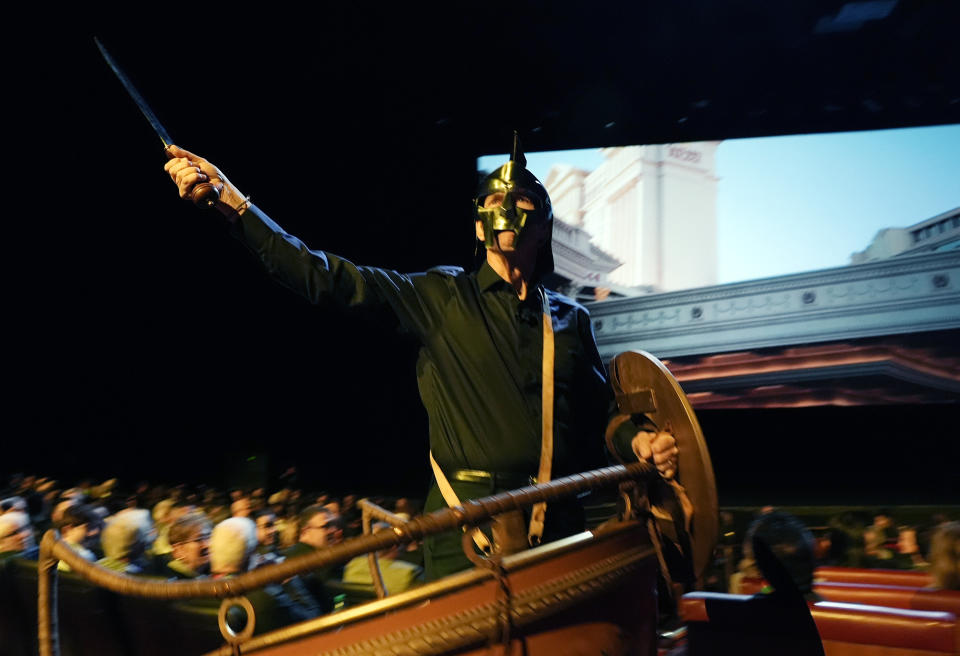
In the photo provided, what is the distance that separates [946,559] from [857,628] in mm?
927

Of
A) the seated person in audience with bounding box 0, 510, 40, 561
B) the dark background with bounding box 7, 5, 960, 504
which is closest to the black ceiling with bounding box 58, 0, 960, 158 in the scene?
the dark background with bounding box 7, 5, 960, 504

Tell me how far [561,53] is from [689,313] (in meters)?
1.95

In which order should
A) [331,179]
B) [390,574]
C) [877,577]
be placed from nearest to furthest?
1. [390,574]
2. [877,577]
3. [331,179]

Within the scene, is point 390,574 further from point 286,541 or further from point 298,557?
point 298,557

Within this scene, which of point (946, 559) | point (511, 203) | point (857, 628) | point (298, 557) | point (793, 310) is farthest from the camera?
point (793, 310)

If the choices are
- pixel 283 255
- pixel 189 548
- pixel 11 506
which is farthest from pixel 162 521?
pixel 283 255

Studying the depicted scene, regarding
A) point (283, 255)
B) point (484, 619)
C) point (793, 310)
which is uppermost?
point (793, 310)

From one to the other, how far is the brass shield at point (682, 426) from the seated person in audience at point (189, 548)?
6.69ft

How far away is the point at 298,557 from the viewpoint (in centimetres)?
83

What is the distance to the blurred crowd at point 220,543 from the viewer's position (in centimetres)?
222

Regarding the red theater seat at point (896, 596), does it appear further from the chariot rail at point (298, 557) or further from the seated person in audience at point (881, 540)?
the seated person in audience at point (881, 540)

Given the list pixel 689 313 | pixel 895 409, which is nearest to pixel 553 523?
pixel 689 313

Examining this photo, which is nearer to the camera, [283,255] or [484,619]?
[484,619]

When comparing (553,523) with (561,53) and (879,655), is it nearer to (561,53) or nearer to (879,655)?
(879,655)
